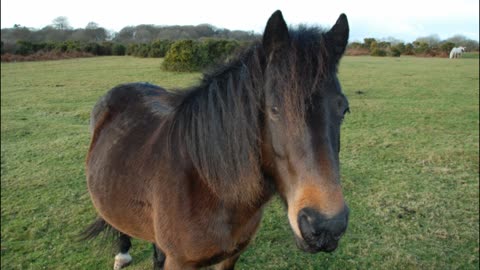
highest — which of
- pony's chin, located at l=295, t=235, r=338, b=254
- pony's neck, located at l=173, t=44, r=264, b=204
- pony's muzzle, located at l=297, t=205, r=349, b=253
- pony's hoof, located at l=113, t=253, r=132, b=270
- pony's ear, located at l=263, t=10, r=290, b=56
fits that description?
pony's ear, located at l=263, t=10, r=290, b=56

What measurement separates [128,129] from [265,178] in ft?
4.27

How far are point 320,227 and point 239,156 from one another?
51cm

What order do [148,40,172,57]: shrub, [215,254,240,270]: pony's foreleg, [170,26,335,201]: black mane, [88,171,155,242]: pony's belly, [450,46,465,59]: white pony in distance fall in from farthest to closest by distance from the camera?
[450,46,465,59]: white pony in distance
[148,40,172,57]: shrub
[215,254,240,270]: pony's foreleg
[88,171,155,242]: pony's belly
[170,26,335,201]: black mane

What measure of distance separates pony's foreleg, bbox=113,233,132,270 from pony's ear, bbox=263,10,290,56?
8.12 ft

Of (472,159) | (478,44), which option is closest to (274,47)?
(472,159)

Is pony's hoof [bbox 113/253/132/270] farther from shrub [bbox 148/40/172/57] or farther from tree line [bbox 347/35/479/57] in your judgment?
tree line [bbox 347/35/479/57]

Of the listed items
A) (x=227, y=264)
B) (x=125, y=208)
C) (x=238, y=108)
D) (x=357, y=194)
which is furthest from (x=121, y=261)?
(x=357, y=194)

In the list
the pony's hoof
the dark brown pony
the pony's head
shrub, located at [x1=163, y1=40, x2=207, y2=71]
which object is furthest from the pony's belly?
shrub, located at [x1=163, y1=40, x2=207, y2=71]

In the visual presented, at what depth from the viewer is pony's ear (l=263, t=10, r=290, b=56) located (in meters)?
1.48

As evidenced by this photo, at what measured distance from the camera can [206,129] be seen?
181cm

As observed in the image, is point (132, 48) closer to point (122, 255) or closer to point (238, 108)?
point (122, 255)

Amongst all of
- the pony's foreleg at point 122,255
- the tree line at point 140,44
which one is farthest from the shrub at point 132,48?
the pony's foreleg at point 122,255

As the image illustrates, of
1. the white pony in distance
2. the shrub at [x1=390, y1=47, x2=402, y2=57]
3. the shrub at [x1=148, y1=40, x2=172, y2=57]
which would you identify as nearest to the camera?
the shrub at [x1=148, y1=40, x2=172, y2=57]

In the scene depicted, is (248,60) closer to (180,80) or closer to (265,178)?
(265,178)
